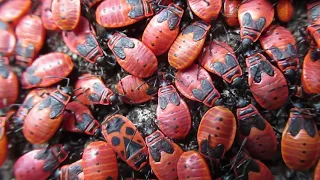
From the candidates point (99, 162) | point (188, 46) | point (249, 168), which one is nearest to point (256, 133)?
point (249, 168)

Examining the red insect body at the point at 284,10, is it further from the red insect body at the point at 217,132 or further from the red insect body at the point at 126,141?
the red insect body at the point at 126,141

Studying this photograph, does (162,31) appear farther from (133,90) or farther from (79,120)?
(79,120)

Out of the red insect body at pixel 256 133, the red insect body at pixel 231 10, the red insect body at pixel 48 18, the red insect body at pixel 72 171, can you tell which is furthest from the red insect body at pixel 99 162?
the red insect body at pixel 231 10

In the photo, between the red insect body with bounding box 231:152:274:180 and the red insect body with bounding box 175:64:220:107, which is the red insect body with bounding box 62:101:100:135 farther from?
the red insect body with bounding box 231:152:274:180

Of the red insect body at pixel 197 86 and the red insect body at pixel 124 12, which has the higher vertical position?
the red insect body at pixel 124 12

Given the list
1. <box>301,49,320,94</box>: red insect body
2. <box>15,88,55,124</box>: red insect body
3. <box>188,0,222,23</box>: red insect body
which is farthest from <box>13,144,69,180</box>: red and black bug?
<box>301,49,320,94</box>: red insect body

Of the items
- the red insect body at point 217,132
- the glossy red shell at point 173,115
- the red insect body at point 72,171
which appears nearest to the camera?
the red insect body at point 217,132

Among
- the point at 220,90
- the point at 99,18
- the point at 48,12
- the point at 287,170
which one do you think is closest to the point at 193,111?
the point at 220,90
